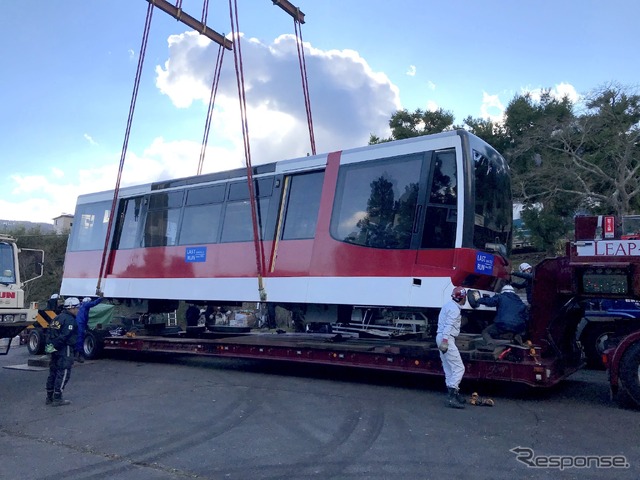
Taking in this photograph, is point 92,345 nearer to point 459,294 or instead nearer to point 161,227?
point 161,227

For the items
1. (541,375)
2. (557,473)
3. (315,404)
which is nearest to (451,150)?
(541,375)

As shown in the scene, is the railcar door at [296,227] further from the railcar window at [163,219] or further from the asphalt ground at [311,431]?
the railcar window at [163,219]

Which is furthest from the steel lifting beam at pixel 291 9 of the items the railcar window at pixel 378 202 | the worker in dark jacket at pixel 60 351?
the worker in dark jacket at pixel 60 351

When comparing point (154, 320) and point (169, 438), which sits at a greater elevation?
point (154, 320)

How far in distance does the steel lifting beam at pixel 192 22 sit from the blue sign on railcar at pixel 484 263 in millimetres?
7934

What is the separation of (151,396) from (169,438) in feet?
8.70

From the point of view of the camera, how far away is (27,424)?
7406 mm

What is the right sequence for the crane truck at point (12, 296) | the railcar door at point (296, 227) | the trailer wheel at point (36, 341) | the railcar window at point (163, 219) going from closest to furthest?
the railcar door at point (296, 227) < the crane truck at point (12, 296) < the railcar window at point (163, 219) < the trailer wheel at point (36, 341)

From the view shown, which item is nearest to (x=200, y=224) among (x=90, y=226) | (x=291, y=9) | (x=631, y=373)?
(x=90, y=226)

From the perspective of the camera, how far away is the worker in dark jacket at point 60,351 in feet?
27.9

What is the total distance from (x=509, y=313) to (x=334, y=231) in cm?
301

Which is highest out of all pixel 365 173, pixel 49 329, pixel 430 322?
pixel 365 173

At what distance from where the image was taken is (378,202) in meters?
9.14

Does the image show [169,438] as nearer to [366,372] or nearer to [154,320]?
[366,372]
